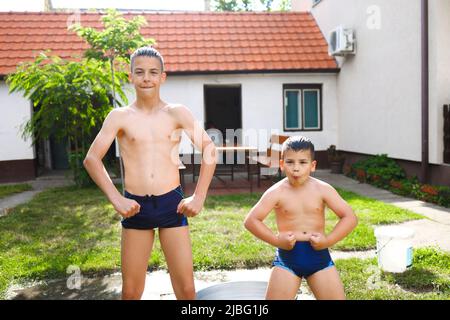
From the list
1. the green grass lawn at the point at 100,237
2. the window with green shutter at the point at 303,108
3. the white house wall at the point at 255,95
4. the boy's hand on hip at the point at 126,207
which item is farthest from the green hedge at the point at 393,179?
the boy's hand on hip at the point at 126,207

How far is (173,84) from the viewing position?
502 inches

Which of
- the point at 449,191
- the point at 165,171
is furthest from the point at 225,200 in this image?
the point at 165,171

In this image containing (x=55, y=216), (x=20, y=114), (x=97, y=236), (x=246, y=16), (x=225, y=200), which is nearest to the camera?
(x=97, y=236)

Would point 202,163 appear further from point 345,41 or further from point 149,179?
point 345,41

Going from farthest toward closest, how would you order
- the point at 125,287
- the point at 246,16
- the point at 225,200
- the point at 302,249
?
the point at 246,16, the point at 225,200, the point at 125,287, the point at 302,249

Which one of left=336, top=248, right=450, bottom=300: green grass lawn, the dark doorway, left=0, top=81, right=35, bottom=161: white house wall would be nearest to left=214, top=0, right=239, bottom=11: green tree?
the dark doorway

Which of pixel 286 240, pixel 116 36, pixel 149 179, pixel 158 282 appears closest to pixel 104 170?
pixel 149 179

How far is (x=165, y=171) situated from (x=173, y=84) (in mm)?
10100

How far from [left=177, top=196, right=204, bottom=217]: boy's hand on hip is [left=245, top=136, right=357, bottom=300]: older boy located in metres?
0.34

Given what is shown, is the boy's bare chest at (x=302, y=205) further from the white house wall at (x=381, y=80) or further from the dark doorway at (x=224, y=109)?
the dark doorway at (x=224, y=109)

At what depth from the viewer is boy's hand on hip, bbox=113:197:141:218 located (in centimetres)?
270

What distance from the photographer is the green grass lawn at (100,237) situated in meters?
4.76

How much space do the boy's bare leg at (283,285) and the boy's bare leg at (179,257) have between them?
589 mm
